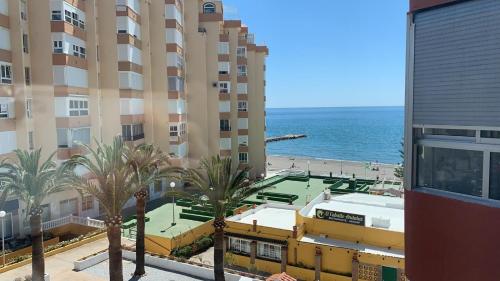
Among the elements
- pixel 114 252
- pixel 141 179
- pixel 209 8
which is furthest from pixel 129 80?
pixel 114 252

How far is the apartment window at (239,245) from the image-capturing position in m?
28.6

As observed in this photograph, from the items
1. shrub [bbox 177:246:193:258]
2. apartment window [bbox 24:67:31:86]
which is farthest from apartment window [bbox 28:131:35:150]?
shrub [bbox 177:246:193:258]

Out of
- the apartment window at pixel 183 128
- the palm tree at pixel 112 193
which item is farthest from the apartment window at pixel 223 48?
the palm tree at pixel 112 193

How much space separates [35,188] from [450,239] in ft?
70.4

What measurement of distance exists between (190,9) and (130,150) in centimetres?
3333

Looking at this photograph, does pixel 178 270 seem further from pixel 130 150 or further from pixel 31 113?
pixel 31 113

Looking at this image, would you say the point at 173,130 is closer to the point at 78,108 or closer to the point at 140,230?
the point at 78,108

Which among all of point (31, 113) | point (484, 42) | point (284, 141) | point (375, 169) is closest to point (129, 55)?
point (31, 113)

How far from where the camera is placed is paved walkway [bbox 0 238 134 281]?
73.5 ft

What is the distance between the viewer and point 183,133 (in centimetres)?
5019

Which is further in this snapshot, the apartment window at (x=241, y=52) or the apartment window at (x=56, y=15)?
the apartment window at (x=241, y=52)

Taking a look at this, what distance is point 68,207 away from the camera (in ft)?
116

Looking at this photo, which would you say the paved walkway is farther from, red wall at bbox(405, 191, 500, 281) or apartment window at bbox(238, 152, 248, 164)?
apartment window at bbox(238, 152, 248, 164)

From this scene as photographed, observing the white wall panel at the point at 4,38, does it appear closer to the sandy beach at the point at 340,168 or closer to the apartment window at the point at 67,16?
the apartment window at the point at 67,16
